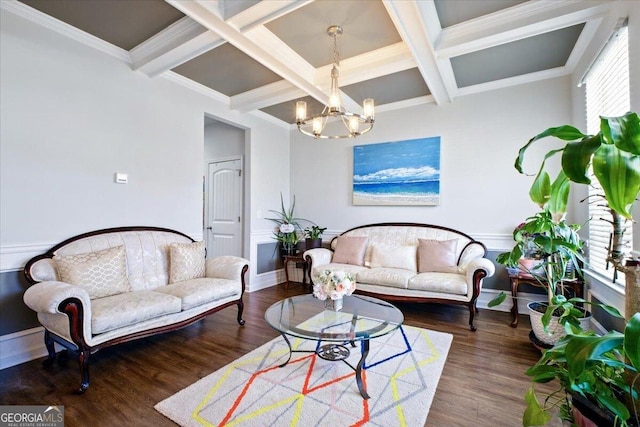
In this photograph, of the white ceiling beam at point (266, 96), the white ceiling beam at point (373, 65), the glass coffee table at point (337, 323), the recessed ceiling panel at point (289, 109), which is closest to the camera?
the glass coffee table at point (337, 323)

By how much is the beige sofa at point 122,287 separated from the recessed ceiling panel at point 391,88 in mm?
2625

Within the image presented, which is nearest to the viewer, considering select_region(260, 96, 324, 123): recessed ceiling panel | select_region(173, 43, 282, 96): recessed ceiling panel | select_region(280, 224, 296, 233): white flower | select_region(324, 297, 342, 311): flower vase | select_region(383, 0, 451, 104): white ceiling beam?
select_region(383, 0, 451, 104): white ceiling beam

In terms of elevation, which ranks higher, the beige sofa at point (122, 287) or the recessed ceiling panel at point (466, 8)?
the recessed ceiling panel at point (466, 8)

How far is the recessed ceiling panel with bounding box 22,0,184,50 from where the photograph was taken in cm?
233

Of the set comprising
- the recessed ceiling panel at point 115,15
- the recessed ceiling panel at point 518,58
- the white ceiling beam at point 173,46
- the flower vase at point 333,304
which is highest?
the recessed ceiling panel at point 518,58

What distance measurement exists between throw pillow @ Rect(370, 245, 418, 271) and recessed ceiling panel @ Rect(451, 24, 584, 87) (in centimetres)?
223

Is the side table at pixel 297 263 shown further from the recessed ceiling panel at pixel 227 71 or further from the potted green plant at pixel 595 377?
the potted green plant at pixel 595 377

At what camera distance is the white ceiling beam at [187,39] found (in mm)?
2213

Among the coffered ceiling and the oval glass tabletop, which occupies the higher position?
the coffered ceiling

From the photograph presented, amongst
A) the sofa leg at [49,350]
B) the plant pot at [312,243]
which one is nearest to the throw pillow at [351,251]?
the plant pot at [312,243]

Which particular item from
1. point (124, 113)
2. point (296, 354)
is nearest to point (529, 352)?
point (296, 354)

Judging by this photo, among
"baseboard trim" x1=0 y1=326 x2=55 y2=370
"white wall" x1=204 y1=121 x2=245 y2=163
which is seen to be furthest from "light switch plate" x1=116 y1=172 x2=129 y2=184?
"white wall" x1=204 y1=121 x2=245 y2=163

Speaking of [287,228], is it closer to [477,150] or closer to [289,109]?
[289,109]

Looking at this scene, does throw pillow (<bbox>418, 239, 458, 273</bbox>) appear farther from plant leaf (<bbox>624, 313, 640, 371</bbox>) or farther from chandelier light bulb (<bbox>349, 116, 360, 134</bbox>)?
plant leaf (<bbox>624, 313, 640, 371</bbox>)
